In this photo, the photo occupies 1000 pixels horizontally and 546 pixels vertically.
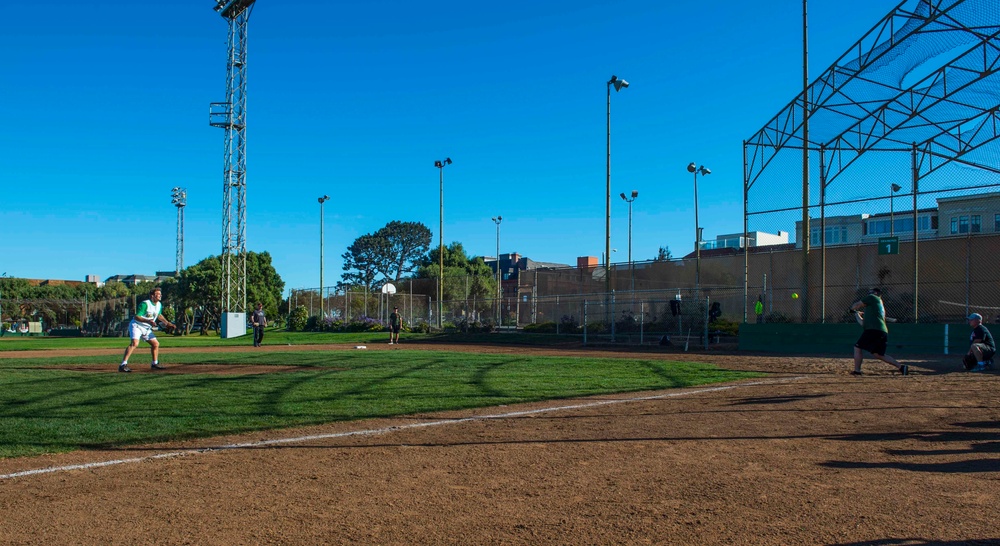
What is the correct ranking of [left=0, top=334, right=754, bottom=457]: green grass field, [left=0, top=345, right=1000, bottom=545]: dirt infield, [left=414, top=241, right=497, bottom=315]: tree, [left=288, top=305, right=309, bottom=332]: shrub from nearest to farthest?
[left=0, top=345, right=1000, bottom=545]: dirt infield < [left=0, top=334, right=754, bottom=457]: green grass field < [left=288, top=305, right=309, bottom=332]: shrub < [left=414, top=241, right=497, bottom=315]: tree

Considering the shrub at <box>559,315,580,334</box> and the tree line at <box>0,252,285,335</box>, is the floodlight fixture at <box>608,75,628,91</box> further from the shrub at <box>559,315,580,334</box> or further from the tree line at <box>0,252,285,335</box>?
the tree line at <box>0,252,285,335</box>

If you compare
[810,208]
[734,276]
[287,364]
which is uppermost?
[810,208]

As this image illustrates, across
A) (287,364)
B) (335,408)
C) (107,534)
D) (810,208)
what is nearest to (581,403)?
(335,408)

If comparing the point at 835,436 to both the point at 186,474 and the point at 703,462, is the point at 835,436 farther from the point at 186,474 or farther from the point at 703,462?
the point at 186,474

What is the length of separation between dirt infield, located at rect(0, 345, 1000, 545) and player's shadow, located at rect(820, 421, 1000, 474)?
0.02 m

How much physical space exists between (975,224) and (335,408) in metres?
24.5

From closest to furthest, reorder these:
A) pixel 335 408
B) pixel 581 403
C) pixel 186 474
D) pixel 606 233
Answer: pixel 186 474
pixel 335 408
pixel 581 403
pixel 606 233

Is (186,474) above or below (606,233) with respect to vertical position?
below

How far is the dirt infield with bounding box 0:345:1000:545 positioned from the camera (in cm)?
419

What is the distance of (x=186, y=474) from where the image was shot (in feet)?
18.6

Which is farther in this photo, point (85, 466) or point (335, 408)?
point (335, 408)

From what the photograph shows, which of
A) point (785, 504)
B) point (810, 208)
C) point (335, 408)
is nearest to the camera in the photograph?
point (785, 504)

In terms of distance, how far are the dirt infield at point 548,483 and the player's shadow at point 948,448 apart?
0.02 meters

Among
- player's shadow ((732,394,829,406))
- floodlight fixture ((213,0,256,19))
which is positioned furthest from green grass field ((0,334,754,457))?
floodlight fixture ((213,0,256,19))
